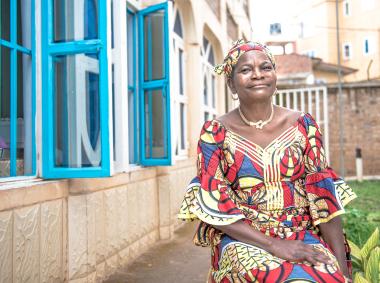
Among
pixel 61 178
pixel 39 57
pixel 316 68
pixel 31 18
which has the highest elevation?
pixel 316 68

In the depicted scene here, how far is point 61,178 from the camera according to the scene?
3201 mm

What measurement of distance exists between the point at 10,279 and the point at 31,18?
1691mm

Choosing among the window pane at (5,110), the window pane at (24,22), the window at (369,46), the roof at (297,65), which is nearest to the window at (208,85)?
the window pane at (24,22)

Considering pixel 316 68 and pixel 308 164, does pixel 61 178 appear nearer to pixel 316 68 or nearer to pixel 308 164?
pixel 308 164

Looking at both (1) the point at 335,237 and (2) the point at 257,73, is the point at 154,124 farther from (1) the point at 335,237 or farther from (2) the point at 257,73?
(1) the point at 335,237

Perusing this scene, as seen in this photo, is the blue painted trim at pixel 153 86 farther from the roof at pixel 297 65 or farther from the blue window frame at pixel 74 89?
the roof at pixel 297 65

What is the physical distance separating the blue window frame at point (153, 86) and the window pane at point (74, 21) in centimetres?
170

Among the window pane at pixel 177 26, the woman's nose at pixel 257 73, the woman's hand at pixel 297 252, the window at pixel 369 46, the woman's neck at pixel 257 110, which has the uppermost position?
the window at pixel 369 46

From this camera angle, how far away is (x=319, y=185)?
197cm

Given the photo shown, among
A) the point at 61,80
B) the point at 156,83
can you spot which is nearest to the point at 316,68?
the point at 156,83

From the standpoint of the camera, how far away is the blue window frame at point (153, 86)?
4.95m

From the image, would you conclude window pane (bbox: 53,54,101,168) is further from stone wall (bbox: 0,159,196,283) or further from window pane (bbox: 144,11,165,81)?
window pane (bbox: 144,11,165,81)

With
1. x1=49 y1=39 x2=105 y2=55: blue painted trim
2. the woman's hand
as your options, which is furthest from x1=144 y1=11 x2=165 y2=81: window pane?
the woman's hand

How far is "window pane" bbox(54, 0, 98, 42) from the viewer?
319cm
